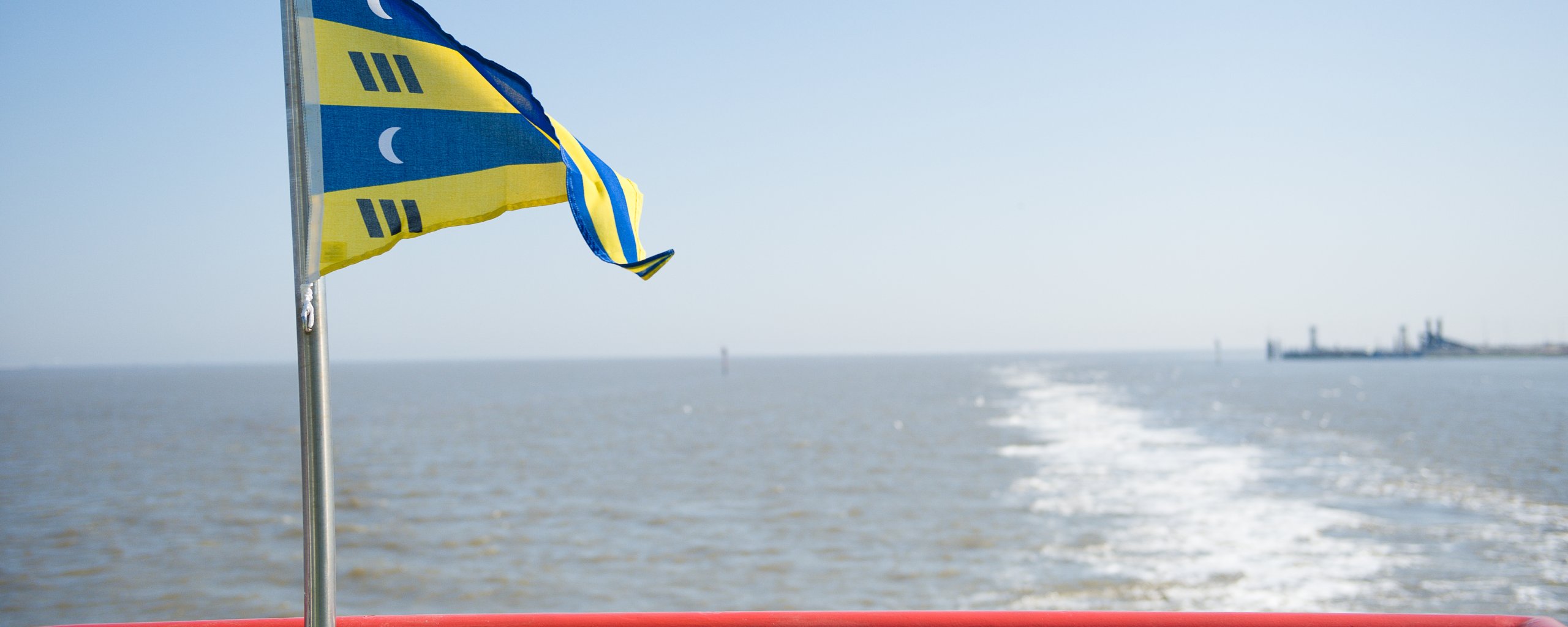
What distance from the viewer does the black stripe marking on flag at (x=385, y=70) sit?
6.96 ft

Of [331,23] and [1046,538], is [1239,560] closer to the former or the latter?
[1046,538]

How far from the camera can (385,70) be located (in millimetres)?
2137

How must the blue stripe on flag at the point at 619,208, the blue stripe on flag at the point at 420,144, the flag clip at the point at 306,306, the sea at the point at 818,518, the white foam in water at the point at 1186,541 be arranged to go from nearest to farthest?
the flag clip at the point at 306,306
the blue stripe on flag at the point at 420,144
the blue stripe on flag at the point at 619,208
the white foam in water at the point at 1186,541
the sea at the point at 818,518

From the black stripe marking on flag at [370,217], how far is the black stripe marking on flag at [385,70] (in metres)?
0.27

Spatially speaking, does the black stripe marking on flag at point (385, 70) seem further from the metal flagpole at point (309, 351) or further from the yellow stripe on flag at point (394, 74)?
the metal flagpole at point (309, 351)

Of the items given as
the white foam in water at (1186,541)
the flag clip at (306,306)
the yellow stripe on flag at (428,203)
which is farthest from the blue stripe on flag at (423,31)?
the white foam in water at (1186,541)

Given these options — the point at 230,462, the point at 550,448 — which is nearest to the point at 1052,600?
the point at 550,448

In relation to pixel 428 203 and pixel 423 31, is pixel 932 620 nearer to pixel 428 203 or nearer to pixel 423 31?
pixel 428 203

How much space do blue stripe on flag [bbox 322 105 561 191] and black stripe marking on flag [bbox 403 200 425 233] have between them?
5 centimetres

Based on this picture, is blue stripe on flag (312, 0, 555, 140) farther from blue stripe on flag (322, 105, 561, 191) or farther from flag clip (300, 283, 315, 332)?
flag clip (300, 283, 315, 332)

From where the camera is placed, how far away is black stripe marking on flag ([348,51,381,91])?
210 centimetres

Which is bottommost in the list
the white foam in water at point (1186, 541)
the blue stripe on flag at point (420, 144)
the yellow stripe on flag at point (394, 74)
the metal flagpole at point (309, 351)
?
the white foam in water at point (1186, 541)

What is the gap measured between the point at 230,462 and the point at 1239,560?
1074 inches

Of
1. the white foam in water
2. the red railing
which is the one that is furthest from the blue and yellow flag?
the white foam in water
